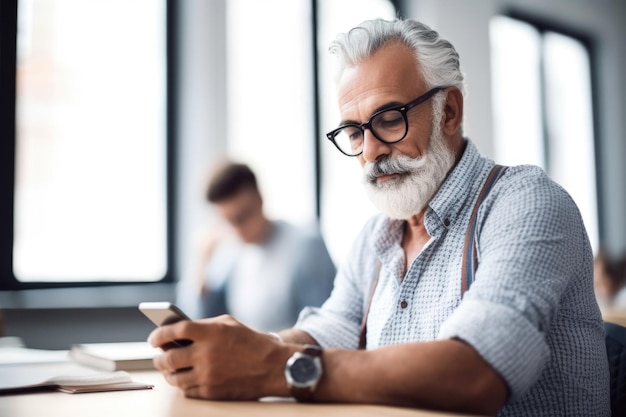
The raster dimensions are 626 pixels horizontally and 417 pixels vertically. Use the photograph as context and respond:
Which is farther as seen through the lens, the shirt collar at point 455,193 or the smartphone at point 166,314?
the shirt collar at point 455,193

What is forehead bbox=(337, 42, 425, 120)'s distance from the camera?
1.58m

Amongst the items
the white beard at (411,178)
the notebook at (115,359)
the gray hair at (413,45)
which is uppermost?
the gray hair at (413,45)

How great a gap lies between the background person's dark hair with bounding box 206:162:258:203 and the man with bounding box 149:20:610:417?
68.8 inches

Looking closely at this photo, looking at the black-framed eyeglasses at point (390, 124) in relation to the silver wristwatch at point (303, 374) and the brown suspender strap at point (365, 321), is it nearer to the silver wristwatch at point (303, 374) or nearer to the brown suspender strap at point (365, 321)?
the brown suspender strap at point (365, 321)

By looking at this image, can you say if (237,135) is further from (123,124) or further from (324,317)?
(324,317)

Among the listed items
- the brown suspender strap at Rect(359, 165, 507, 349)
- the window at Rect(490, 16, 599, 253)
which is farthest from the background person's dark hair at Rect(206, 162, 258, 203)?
the window at Rect(490, 16, 599, 253)

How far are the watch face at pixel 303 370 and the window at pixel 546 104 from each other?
209 inches

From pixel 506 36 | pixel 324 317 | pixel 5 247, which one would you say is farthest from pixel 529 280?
pixel 506 36

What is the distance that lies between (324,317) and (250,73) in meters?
3.11

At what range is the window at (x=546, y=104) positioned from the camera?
667 centimetres

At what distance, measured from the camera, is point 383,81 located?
159cm

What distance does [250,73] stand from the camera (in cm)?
462

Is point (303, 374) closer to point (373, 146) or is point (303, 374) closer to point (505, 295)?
point (505, 295)

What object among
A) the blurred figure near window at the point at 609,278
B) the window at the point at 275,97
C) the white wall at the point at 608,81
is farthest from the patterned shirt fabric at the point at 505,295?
the white wall at the point at 608,81
